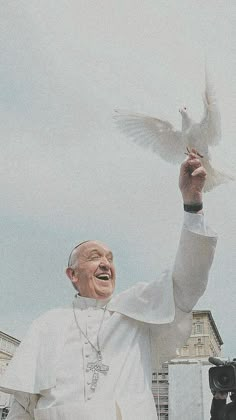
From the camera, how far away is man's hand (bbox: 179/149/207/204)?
6.54ft

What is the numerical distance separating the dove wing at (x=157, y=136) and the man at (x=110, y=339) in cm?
174

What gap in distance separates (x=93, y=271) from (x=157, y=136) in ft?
6.92

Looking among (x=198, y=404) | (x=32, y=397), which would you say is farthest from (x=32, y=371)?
(x=198, y=404)

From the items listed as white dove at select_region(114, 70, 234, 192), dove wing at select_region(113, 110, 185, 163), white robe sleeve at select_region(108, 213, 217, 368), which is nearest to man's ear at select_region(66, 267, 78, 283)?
white robe sleeve at select_region(108, 213, 217, 368)

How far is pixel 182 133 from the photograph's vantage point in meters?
3.56

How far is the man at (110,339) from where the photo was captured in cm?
178

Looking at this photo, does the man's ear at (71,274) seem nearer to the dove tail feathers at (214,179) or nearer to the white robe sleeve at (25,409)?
the white robe sleeve at (25,409)

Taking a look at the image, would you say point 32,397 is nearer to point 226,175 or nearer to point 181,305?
point 181,305

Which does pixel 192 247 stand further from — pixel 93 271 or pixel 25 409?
pixel 25 409

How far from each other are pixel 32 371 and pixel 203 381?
895cm

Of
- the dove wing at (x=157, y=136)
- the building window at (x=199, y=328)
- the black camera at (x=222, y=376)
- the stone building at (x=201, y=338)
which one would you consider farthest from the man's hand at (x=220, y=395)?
the building window at (x=199, y=328)

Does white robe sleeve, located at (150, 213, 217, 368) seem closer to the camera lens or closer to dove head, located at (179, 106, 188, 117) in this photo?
the camera lens

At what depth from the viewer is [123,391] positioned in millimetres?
1780

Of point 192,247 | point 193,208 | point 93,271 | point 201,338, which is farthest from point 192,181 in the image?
point 201,338
